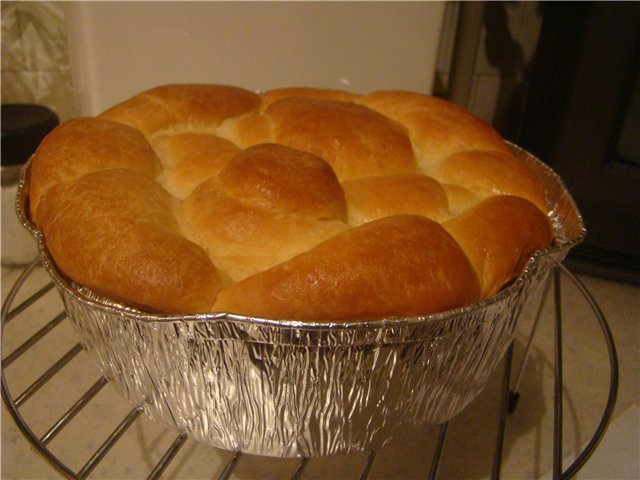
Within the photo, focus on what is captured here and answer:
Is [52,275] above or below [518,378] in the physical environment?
above

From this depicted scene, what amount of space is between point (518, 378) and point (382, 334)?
15.9 inches

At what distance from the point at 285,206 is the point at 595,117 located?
0.59 metres

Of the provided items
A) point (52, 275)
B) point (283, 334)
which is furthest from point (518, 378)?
point (52, 275)

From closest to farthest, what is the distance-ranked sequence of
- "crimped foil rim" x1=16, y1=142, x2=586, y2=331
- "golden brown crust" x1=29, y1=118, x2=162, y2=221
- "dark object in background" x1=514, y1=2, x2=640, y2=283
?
1. "crimped foil rim" x1=16, y1=142, x2=586, y2=331
2. "golden brown crust" x1=29, y1=118, x2=162, y2=221
3. "dark object in background" x1=514, y1=2, x2=640, y2=283

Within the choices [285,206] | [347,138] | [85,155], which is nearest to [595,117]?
[347,138]

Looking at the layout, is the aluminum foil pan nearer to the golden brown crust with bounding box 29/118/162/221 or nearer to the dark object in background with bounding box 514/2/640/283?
the golden brown crust with bounding box 29/118/162/221

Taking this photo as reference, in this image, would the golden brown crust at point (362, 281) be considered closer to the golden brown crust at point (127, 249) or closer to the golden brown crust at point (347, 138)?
the golden brown crust at point (127, 249)

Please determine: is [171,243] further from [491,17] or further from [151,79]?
[491,17]

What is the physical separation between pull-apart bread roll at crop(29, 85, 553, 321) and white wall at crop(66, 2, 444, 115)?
233 millimetres

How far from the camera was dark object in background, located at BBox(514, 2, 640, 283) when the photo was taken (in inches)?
31.5

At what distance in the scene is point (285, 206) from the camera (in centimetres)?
48

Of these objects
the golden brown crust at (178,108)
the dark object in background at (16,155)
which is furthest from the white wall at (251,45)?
the golden brown crust at (178,108)

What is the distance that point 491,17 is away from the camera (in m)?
1.04

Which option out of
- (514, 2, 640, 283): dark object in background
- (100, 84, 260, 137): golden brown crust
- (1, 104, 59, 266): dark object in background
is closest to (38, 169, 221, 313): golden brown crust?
(100, 84, 260, 137): golden brown crust
